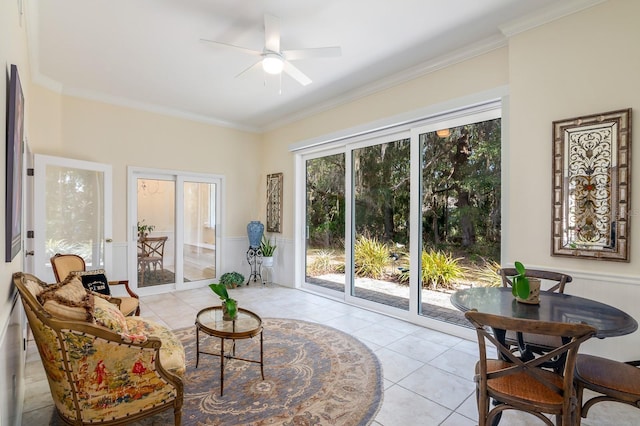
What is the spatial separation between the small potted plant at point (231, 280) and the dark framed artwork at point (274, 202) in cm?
108

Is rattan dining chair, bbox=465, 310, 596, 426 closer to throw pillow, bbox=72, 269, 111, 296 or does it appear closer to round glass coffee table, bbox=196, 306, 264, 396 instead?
round glass coffee table, bbox=196, 306, 264, 396

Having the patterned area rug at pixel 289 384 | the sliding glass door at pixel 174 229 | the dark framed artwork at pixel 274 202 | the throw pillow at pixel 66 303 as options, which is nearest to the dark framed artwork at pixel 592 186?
the patterned area rug at pixel 289 384

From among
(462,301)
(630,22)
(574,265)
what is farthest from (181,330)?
(630,22)

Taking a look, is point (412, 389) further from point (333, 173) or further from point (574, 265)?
point (333, 173)

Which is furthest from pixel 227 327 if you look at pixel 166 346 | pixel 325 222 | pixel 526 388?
pixel 325 222

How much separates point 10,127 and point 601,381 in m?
3.50

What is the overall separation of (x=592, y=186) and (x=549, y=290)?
903 millimetres

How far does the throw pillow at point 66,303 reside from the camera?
171 cm

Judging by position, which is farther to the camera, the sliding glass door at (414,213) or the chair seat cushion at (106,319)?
the sliding glass door at (414,213)

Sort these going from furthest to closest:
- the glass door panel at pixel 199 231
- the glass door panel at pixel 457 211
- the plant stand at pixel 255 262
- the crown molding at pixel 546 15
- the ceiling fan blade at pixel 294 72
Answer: the plant stand at pixel 255 262 < the glass door panel at pixel 199 231 < the glass door panel at pixel 457 211 < the ceiling fan blade at pixel 294 72 < the crown molding at pixel 546 15

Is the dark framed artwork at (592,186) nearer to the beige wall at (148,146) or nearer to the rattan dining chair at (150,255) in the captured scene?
the beige wall at (148,146)

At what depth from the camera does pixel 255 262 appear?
6285 millimetres

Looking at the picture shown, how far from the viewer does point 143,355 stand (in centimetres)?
177

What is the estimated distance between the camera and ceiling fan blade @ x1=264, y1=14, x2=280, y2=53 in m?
2.80
